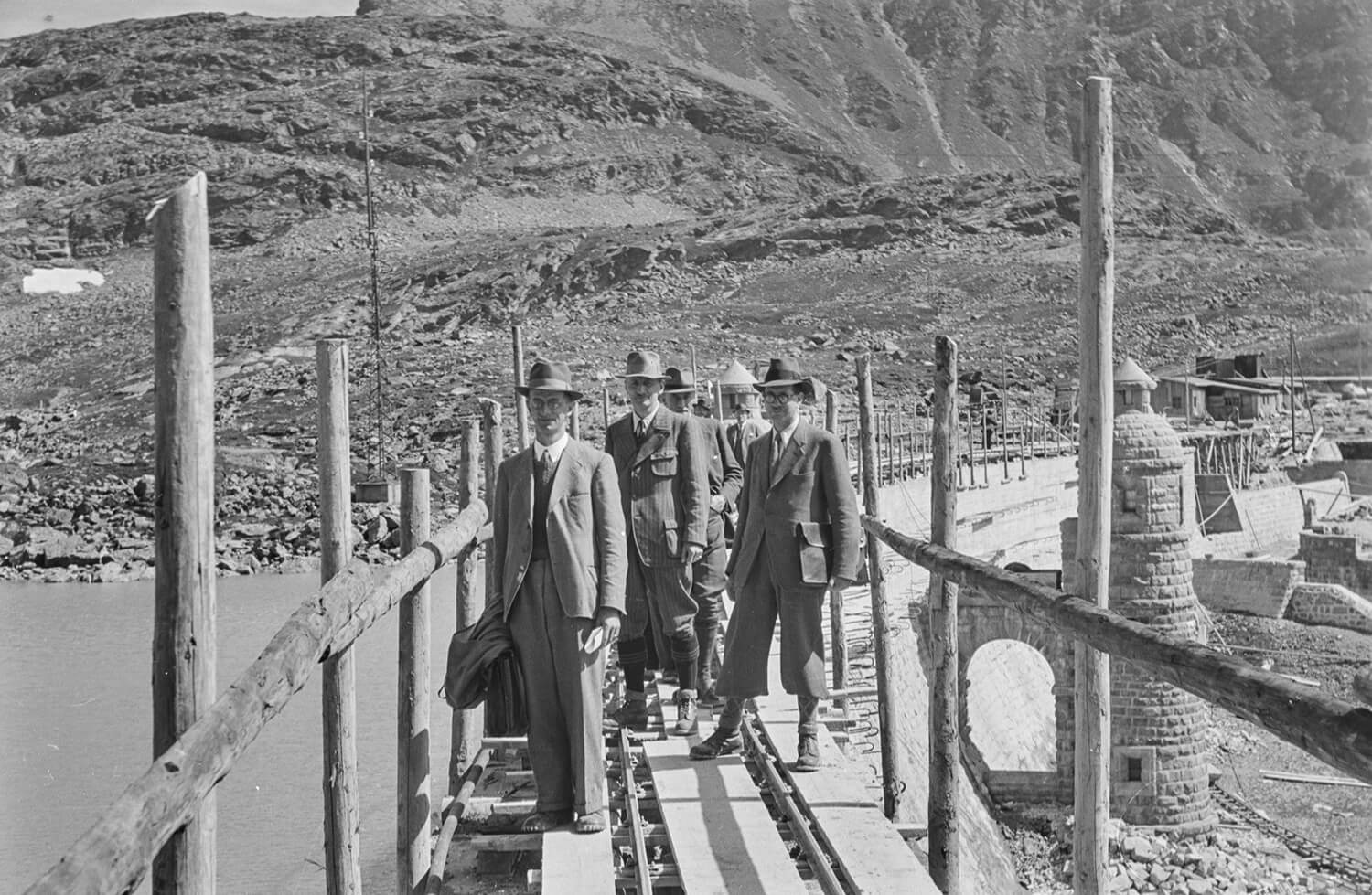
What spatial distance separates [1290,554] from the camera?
32812 millimetres

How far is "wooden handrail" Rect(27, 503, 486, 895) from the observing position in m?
2.13

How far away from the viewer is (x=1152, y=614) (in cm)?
1472

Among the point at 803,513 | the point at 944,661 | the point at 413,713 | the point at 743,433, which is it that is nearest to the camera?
the point at 413,713

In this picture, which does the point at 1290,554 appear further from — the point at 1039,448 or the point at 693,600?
the point at 693,600

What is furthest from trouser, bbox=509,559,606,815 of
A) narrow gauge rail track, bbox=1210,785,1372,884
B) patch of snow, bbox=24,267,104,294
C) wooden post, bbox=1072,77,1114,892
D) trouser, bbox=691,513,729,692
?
patch of snow, bbox=24,267,104,294

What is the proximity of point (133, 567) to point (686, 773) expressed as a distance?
17.2 meters

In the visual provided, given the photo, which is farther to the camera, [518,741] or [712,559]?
[712,559]

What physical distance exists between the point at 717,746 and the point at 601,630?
4.25ft

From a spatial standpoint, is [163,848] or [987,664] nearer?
[163,848]

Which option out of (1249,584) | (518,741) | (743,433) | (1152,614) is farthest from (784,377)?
(1249,584)

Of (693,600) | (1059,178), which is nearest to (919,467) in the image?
(693,600)

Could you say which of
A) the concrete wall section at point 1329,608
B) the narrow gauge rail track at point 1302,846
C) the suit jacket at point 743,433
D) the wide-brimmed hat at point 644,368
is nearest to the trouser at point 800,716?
the wide-brimmed hat at point 644,368

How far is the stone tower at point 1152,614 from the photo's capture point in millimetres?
14820

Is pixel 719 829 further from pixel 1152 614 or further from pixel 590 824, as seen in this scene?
pixel 1152 614
